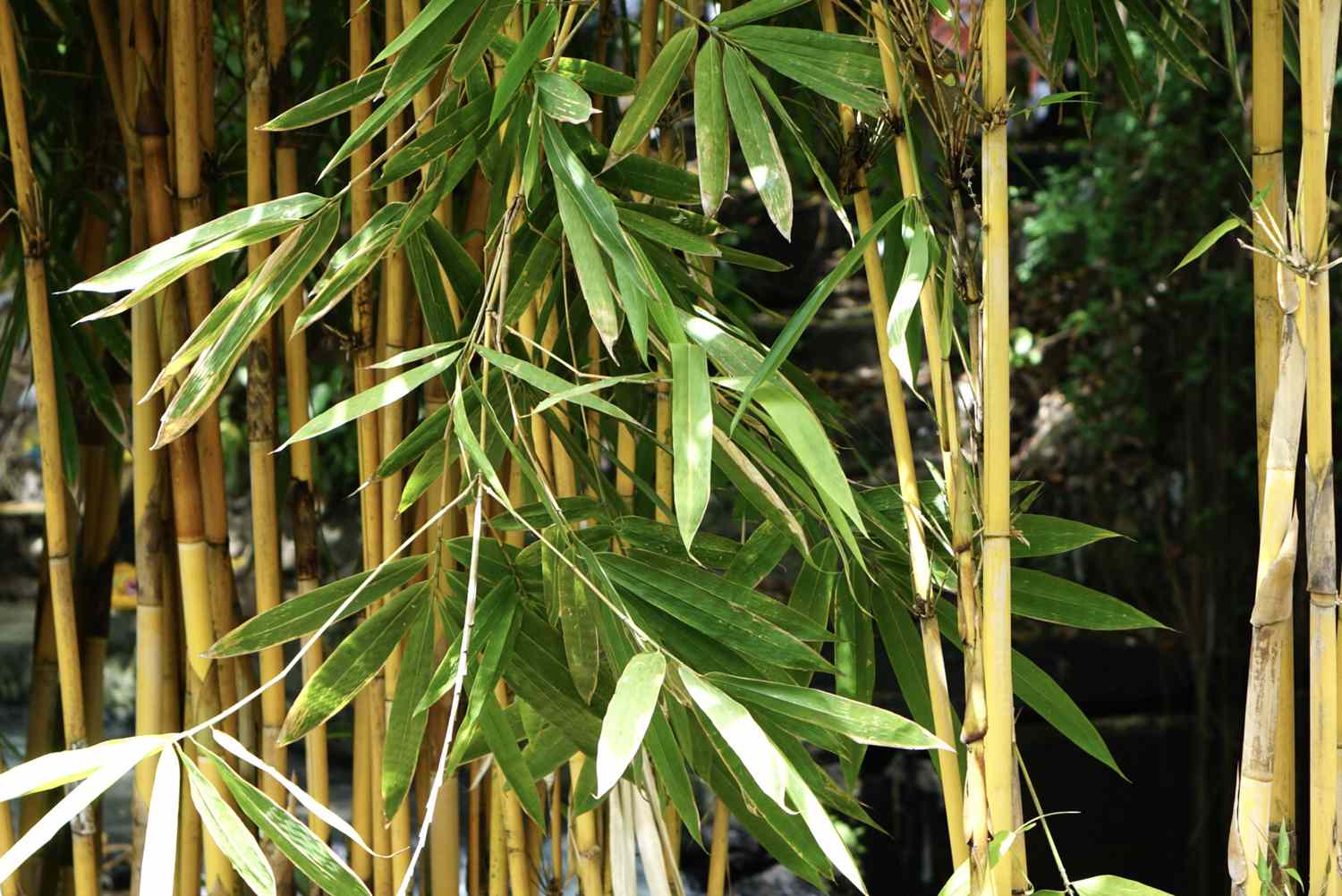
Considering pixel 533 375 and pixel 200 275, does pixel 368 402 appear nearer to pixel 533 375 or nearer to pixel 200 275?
pixel 533 375

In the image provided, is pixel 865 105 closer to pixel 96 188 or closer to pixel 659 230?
pixel 659 230

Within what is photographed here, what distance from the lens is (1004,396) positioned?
651 mm

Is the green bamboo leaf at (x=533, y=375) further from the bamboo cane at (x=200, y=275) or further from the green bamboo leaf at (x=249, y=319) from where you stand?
the bamboo cane at (x=200, y=275)

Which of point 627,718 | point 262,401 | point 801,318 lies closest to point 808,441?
point 801,318

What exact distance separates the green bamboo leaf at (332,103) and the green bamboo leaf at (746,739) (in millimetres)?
390

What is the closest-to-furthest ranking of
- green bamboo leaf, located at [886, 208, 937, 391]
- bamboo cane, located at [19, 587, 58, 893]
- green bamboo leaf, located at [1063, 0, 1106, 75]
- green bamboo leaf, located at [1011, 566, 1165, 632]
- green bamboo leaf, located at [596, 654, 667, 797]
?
green bamboo leaf, located at [596, 654, 667, 797] < green bamboo leaf, located at [886, 208, 937, 391] < green bamboo leaf, located at [1011, 566, 1165, 632] < green bamboo leaf, located at [1063, 0, 1106, 75] < bamboo cane, located at [19, 587, 58, 893]

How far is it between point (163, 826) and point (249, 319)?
11.4 inches

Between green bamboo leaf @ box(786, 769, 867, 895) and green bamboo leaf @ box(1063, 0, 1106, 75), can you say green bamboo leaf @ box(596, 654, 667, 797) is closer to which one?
green bamboo leaf @ box(786, 769, 867, 895)

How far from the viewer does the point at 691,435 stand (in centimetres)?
63

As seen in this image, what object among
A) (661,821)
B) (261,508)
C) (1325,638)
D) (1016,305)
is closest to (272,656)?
(261,508)

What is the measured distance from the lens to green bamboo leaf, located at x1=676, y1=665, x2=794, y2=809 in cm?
57

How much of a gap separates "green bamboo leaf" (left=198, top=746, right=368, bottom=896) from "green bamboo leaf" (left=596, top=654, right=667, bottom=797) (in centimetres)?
14

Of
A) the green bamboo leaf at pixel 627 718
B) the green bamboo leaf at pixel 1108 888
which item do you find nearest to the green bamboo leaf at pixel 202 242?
the green bamboo leaf at pixel 627 718

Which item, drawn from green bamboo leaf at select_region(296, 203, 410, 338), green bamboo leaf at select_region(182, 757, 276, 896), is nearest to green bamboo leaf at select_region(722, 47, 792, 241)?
green bamboo leaf at select_region(296, 203, 410, 338)
